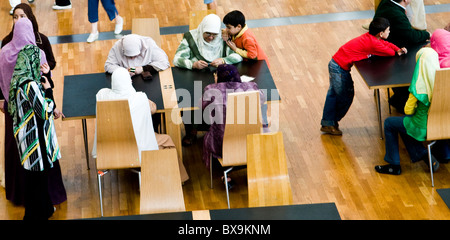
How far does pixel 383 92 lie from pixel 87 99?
10.4 ft

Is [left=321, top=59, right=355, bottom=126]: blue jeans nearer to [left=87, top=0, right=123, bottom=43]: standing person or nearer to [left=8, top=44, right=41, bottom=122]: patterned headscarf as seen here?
[left=8, top=44, right=41, bottom=122]: patterned headscarf

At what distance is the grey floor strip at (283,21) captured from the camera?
29.0 ft

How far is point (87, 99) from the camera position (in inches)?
219

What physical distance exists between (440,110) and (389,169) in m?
0.73

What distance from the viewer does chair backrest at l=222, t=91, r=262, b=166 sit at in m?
5.05

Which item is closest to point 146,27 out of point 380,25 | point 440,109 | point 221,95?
point 221,95

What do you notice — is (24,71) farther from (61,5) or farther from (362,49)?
(61,5)

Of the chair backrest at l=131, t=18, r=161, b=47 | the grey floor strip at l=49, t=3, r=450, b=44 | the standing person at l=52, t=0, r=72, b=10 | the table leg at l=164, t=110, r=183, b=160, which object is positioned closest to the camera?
the table leg at l=164, t=110, r=183, b=160

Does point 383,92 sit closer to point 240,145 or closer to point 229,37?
point 229,37

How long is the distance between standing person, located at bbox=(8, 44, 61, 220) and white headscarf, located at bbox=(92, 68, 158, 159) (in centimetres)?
50

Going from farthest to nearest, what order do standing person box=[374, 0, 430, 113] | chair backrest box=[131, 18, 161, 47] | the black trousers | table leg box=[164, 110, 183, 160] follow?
chair backrest box=[131, 18, 161, 47] → standing person box=[374, 0, 430, 113] → table leg box=[164, 110, 183, 160] → the black trousers

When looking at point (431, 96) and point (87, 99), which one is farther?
point (87, 99)

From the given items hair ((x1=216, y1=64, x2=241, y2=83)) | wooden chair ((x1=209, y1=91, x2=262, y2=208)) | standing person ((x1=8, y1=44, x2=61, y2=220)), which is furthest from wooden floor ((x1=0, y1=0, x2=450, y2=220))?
hair ((x1=216, y1=64, x2=241, y2=83))

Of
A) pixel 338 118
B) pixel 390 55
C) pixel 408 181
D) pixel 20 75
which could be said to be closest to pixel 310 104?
pixel 338 118
